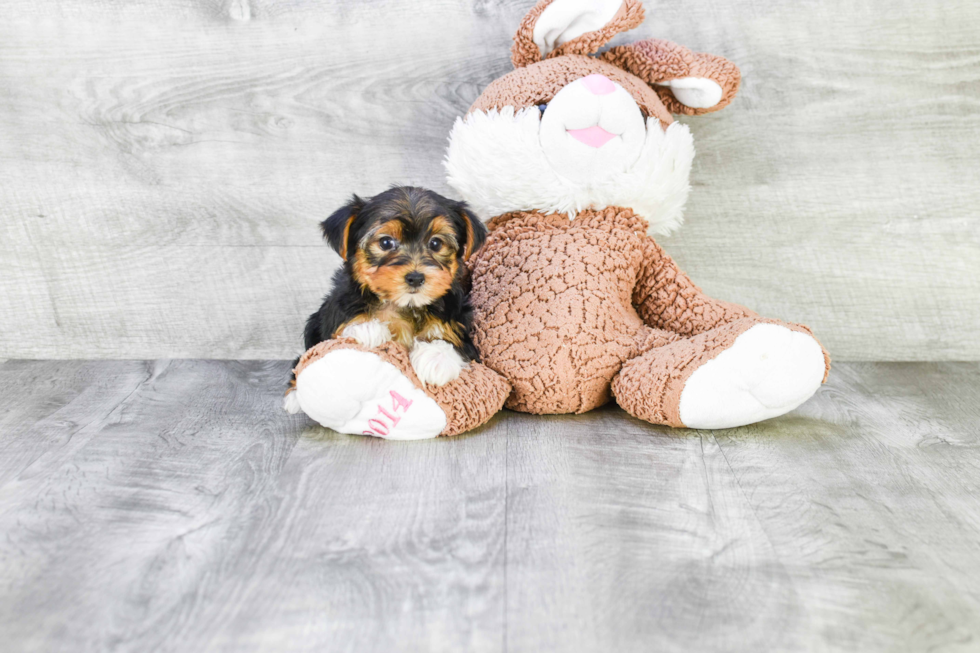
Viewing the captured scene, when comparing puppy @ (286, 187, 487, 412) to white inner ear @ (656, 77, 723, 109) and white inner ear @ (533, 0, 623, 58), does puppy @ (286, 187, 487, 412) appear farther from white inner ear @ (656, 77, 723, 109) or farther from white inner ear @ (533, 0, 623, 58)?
white inner ear @ (656, 77, 723, 109)

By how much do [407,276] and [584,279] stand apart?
573 mm

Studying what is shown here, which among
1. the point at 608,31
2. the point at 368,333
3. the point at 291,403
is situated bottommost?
the point at 291,403

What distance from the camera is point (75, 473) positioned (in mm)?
1663

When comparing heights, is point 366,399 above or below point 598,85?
below

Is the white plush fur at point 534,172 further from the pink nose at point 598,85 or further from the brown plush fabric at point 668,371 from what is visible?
the brown plush fabric at point 668,371

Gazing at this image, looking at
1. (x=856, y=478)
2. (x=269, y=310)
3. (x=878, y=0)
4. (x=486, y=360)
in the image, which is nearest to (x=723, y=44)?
(x=878, y=0)

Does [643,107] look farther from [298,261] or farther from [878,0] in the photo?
[298,261]

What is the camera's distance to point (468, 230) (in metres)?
1.82

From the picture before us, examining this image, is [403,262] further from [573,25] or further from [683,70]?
[683,70]

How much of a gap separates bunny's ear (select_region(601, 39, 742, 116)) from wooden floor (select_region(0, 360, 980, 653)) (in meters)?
0.94

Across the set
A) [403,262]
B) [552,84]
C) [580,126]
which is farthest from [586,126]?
[403,262]

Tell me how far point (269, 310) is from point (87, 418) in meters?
0.75

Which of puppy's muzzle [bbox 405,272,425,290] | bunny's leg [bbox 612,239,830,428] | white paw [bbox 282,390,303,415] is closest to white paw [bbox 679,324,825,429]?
bunny's leg [bbox 612,239,830,428]

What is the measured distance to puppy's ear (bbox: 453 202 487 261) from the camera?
181cm
